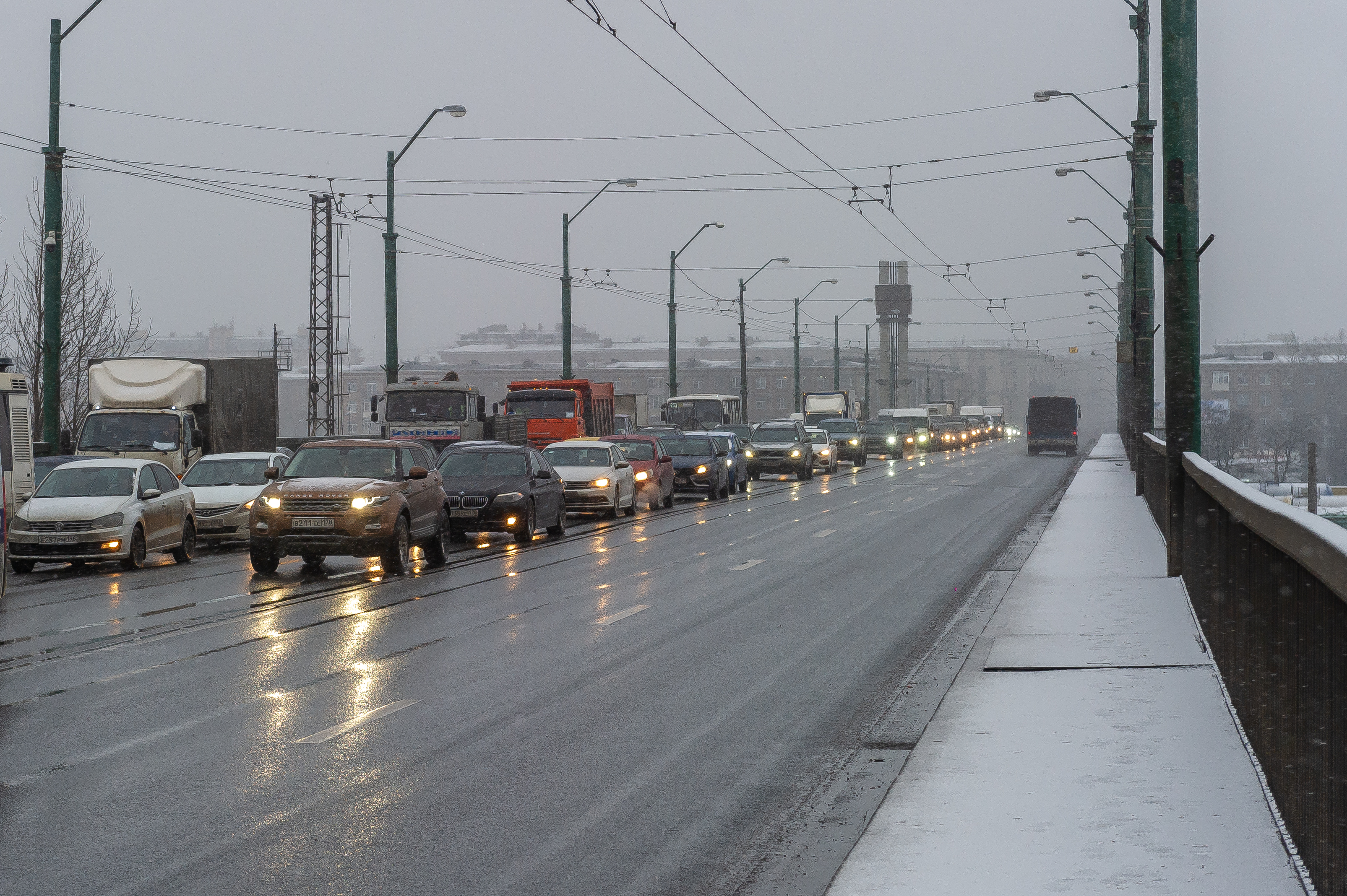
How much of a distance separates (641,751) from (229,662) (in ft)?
14.6

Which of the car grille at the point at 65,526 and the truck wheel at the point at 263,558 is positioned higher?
the car grille at the point at 65,526

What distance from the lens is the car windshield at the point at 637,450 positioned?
33312 mm

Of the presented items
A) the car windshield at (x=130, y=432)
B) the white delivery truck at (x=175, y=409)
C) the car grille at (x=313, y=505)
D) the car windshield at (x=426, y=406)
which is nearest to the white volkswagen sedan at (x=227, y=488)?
the white delivery truck at (x=175, y=409)

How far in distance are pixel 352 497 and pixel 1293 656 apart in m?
13.7

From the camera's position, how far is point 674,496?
3869 cm

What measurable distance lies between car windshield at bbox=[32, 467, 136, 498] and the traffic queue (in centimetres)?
2

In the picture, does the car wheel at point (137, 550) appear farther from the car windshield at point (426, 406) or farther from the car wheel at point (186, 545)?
the car windshield at point (426, 406)

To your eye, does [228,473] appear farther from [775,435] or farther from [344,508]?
[775,435]

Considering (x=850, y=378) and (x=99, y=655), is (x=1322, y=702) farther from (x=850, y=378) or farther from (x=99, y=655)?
(x=850, y=378)

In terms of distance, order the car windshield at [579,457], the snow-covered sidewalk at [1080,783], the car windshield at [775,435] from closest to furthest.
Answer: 1. the snow-covered sidewalk at [1080,783]
2. the car windshield at [579,457]
3. the car windshield at [775,435]

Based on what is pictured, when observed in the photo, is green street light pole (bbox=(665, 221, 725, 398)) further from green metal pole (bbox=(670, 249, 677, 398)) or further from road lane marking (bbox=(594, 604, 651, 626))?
road lane marking (bbox=(594, 604, 651, 626))

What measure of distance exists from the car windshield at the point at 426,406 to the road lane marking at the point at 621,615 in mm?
23463

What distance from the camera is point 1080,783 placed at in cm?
696

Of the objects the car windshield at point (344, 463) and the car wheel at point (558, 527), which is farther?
the car wheel at point (558, 527)
